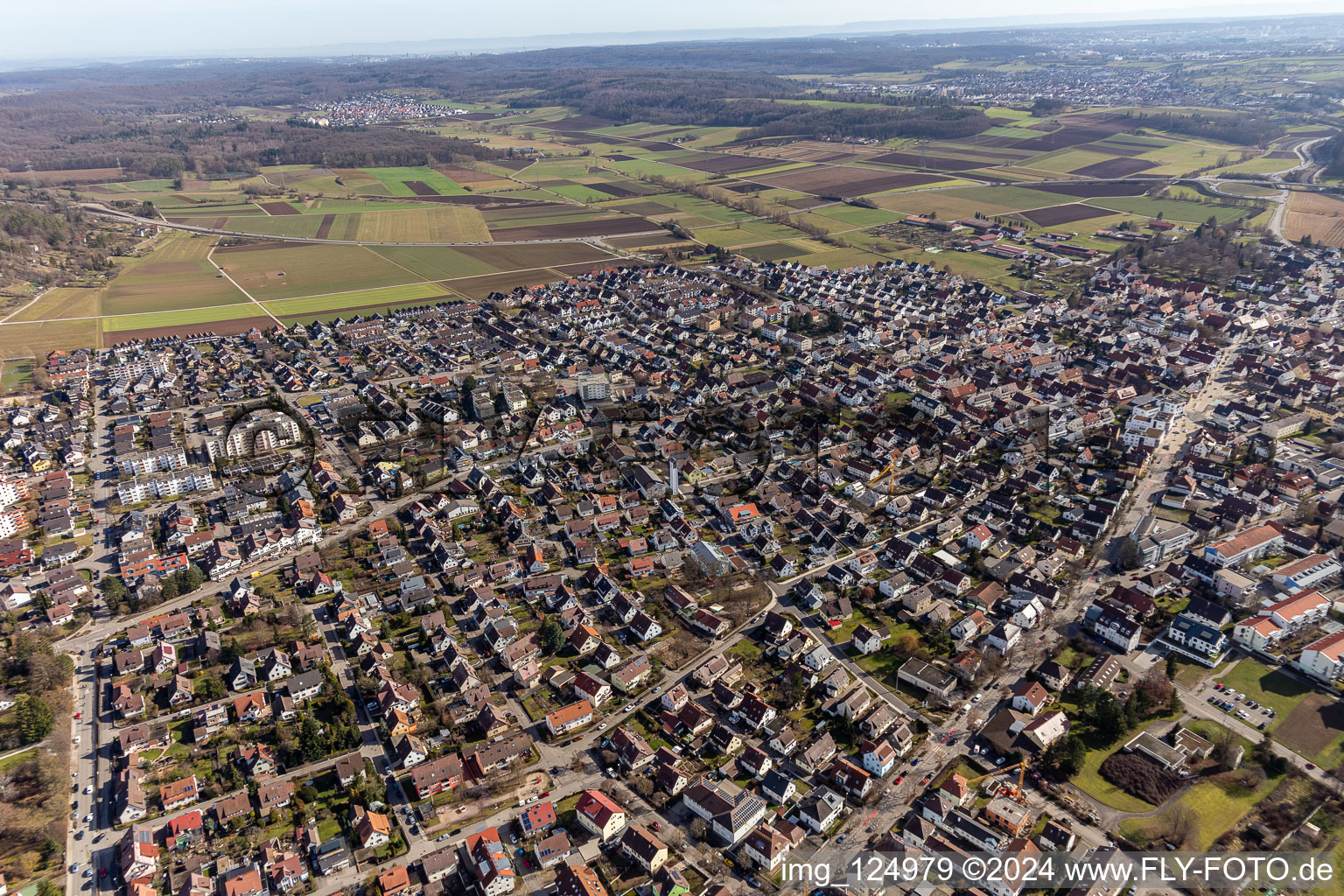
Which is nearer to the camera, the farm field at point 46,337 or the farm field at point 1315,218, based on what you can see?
the farm field at point 46,337

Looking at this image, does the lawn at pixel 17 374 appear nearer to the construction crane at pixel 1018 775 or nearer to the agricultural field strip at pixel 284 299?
the agricultural field strip at pixel 284 299

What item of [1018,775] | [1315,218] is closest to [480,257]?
[1018,775]

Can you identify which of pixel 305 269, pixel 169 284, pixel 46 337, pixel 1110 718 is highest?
pixel 305 269

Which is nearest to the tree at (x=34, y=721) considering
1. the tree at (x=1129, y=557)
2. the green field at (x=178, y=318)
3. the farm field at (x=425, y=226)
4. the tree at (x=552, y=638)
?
the tree at (x=552, y=638)

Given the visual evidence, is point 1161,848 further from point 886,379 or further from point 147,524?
point 147,524

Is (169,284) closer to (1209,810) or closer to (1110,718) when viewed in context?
(1110,718)

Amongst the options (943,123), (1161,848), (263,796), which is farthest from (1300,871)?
(943,123)

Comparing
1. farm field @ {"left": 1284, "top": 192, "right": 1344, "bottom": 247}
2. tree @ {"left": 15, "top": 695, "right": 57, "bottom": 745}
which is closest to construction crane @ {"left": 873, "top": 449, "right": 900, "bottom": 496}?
tree @ {"left": 15, "top": 695, "right": 57, "bottom": 745}
